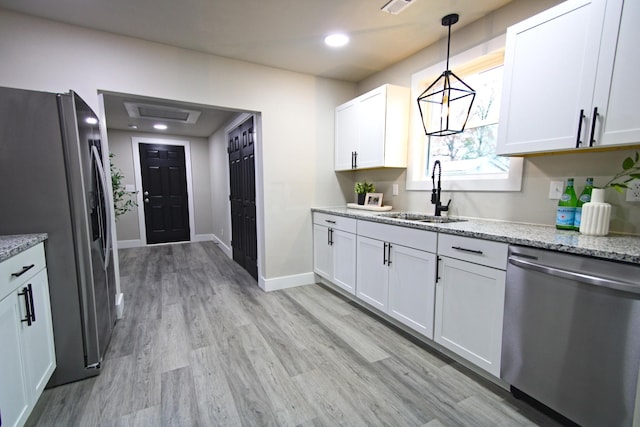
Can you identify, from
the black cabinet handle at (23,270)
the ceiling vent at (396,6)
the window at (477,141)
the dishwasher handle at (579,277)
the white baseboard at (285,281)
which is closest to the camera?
the dishwasher handle at (579,277)

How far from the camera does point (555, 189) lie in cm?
183

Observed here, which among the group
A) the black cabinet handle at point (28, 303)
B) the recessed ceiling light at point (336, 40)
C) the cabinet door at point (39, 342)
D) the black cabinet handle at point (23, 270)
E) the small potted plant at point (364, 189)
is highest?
the recessed ceiling light at point (336, 40)

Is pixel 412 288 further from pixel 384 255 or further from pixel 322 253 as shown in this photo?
pixel 322 253

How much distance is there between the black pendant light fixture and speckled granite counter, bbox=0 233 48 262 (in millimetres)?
2586

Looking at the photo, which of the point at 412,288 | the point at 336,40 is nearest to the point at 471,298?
the point at 412,288

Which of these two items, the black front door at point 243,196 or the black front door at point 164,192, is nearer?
the black front door at point 243,196

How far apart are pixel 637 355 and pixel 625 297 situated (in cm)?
23

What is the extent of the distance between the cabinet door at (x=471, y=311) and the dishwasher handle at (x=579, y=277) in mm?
135

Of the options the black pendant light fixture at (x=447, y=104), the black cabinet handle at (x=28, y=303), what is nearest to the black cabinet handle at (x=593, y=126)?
the black pendant light fixture at (x=447, y=104)

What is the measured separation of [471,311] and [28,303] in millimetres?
2397

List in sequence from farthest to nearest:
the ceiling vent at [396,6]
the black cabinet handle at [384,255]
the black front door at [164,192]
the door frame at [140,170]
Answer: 1. the black front door at [164,192]
2. the door frame at [140,170]
3. the black cabinet handle at [384,255]
4. the ceiling vent at [396,6]

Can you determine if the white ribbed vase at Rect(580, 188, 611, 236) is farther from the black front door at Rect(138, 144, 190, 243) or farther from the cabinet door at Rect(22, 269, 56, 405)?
the black front door at Rect(138, 144, 190, 243)

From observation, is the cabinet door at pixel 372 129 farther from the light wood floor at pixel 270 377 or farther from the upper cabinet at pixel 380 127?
the light wood floor at pixel 270 377

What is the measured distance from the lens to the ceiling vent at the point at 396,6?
1919mm
